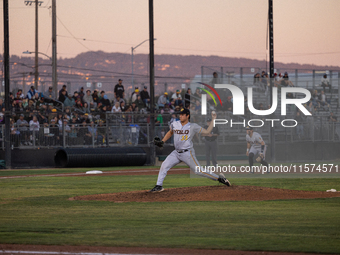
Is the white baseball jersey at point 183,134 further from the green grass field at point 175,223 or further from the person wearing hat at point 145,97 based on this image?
the person wearing hat at point 145,97

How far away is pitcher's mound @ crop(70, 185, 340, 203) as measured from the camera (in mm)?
12508

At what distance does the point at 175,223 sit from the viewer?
908 cm

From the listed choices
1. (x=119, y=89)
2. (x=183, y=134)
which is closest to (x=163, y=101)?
(x=119, y=89)

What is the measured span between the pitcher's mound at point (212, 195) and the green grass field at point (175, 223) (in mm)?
566

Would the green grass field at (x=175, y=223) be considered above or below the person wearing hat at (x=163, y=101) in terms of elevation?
below

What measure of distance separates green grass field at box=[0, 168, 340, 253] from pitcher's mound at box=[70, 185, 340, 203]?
57 cm

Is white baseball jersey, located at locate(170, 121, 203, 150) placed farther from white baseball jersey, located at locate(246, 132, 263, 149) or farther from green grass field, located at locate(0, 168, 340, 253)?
white baseball jersey, located at locate(246, 132, 263, 149)

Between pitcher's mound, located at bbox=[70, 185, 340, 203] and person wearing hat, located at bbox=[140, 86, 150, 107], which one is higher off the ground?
person wearing hat, located at bbox=[140, 86, 150, 107]

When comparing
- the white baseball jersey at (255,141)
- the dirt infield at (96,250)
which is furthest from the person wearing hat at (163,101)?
the dirt infield at (96,250)

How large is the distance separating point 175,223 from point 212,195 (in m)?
3.81

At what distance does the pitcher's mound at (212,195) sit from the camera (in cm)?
1251

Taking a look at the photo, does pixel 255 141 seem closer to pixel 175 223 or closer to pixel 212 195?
A: pixel 212 195

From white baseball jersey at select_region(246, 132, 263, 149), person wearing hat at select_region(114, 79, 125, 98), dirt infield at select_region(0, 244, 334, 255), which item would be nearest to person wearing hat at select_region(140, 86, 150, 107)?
person wearing hat at select_region(114, 79, 125, 98)

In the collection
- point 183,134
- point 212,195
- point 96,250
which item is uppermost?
point 183,134
